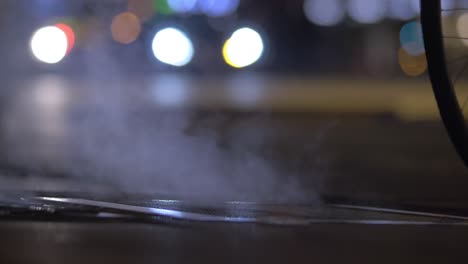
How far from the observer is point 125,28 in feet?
76.1

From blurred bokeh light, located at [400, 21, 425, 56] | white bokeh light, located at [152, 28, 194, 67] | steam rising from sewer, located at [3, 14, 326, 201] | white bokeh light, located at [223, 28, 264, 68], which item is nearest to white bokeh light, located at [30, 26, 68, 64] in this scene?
steam rising from sewer, located at [3, 14, 326, 201]

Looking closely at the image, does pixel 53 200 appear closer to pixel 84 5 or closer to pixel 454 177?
pixel 454 177

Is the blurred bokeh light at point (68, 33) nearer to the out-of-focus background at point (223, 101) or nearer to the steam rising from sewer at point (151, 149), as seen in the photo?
the out-of-focus background at point (223, 101)

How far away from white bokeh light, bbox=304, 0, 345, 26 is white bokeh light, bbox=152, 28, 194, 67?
655cm

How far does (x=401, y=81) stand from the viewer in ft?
77.2

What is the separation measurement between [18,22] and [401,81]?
429 inches

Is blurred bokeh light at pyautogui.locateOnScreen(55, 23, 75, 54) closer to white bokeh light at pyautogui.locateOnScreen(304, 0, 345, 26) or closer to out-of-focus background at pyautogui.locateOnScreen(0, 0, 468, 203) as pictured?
out-of-focus background at pyautogui.locateOnScreen(0, 0, 468, 203)

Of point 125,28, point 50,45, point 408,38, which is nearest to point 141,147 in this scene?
point 50,45

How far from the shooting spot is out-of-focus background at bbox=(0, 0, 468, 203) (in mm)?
9422

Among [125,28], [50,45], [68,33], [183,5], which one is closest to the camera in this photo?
[50,45]

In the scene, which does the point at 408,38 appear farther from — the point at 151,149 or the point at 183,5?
the point at 151,149

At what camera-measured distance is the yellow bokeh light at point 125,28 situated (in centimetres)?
2220

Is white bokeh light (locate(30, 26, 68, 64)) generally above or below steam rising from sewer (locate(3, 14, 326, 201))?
above

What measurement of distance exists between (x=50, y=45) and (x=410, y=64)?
A: 955 centimetres
